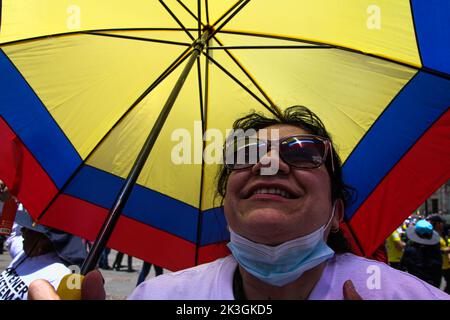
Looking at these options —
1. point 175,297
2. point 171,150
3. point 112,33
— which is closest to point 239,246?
point 175,297

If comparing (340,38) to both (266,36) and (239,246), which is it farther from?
(239,246)

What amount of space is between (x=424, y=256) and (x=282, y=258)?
206 inches

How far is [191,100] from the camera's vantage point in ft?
9.20

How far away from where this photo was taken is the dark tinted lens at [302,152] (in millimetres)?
1598

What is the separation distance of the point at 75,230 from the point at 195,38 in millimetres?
1450

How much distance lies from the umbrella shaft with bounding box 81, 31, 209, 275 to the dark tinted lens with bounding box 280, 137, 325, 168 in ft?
2.97

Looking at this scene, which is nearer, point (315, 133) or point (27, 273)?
point (315, 133)

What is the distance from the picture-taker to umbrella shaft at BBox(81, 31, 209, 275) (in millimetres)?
1999

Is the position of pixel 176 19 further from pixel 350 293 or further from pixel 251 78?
pixel 350 293

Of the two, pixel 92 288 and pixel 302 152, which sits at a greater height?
pixel 302 152

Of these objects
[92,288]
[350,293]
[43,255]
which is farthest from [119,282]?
[350,293]

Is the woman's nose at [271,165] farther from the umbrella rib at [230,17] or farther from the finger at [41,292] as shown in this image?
the umbrella rib at [230,17]

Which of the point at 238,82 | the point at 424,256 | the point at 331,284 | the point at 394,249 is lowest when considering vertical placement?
the point at 394,249

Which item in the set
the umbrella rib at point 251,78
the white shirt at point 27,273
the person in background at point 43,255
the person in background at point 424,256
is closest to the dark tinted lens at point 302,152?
the umbrella rib at point 251,78
